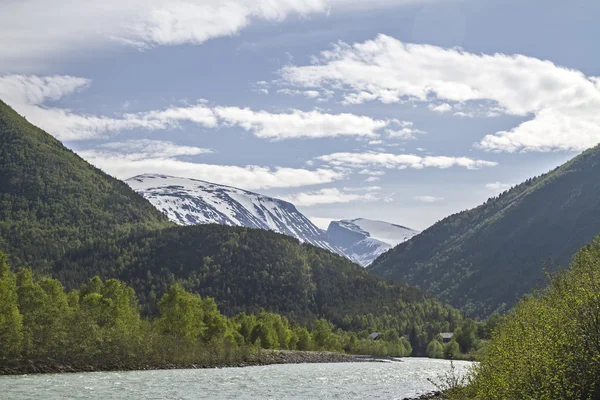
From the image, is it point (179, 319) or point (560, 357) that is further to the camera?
point (179, 319)

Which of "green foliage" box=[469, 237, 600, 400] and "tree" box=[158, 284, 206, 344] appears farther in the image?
"tree" box=[158, 284, 206, 344]

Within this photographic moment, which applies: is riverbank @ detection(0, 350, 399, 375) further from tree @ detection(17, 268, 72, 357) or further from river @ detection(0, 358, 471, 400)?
river @ detection(0, 358, 471, 400)

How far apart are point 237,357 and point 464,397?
387 ft

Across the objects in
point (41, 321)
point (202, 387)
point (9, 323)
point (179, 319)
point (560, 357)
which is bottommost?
point (202, 387)

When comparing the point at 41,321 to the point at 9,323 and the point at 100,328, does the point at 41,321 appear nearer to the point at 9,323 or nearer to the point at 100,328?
the point at 9,323

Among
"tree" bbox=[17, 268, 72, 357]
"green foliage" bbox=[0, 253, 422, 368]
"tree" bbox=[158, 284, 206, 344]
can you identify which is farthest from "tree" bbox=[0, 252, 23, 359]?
"tree" bbox=[158, 284, 206, 344]

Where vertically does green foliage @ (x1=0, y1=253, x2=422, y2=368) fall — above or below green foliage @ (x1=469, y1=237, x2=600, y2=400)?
below

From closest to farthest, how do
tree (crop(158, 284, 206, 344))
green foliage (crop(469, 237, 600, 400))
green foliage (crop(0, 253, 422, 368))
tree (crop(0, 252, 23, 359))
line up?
green foliage (crop(469, 237, 600, 400)), tree (crop(0, 252, 23, 359)), green foliage (crop(0, 253, 422, 368)), tree (crop(158, 284, 206, 344))

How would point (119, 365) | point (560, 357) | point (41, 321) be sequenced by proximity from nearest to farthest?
1. point (560, 357)
2. point (41, 321)
3. point (119, 365)

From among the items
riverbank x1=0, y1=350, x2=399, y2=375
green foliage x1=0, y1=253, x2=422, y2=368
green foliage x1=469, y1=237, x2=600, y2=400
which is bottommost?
riverbank x1=0, y1=350, x2=399, y2=375

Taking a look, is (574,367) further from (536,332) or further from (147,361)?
(147,361)

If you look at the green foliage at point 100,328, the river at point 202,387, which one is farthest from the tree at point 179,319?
the river at point 202,387

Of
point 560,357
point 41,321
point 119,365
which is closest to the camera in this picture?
point 560,357

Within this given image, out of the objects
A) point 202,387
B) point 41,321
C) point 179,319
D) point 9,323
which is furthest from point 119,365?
point 202,387
